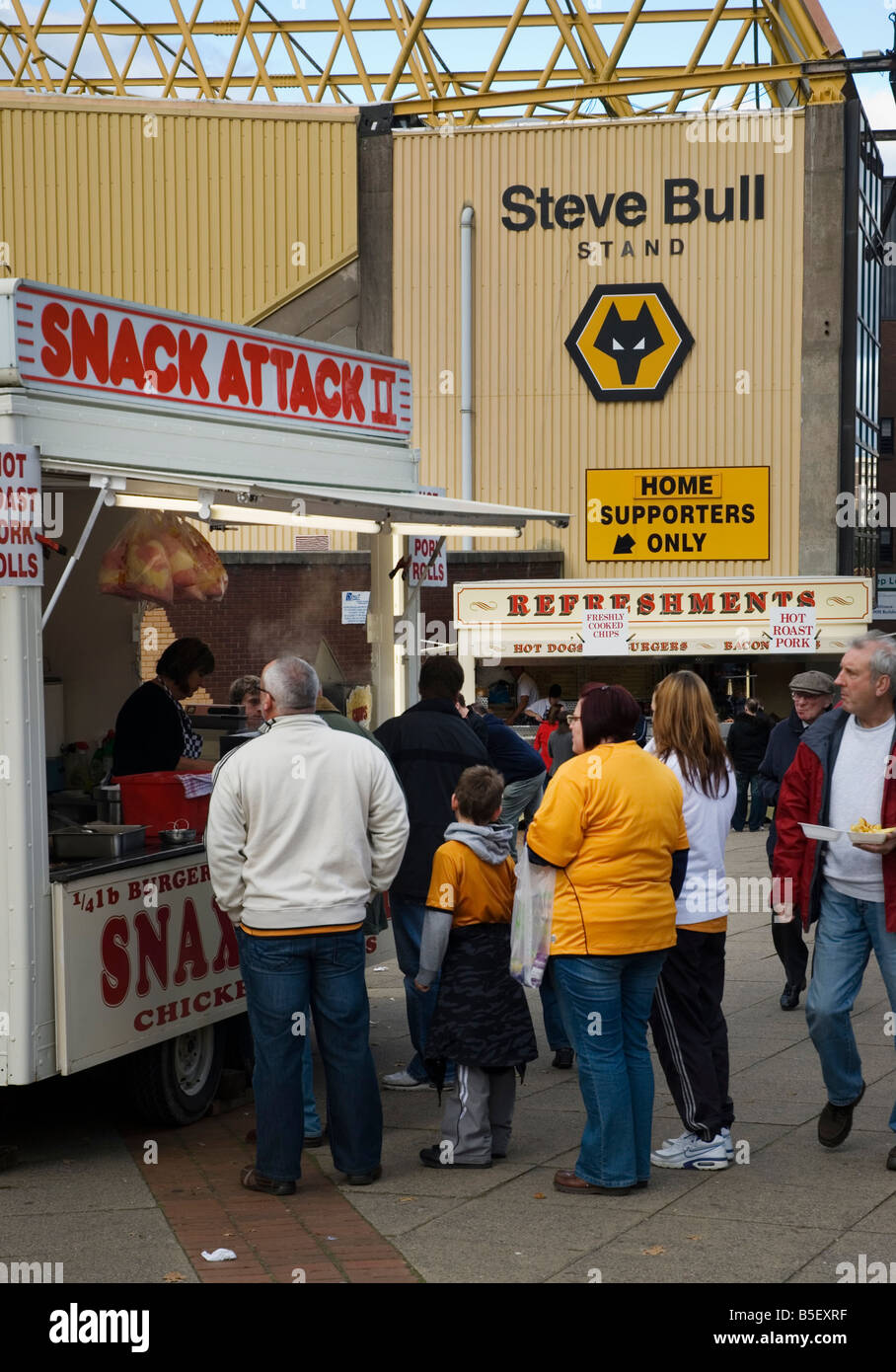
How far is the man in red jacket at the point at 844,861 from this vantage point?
583cm

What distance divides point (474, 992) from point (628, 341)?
21.8 metres

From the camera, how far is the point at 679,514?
26.4m

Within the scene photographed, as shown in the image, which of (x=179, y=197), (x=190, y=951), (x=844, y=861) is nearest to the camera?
(x=844, y=861)

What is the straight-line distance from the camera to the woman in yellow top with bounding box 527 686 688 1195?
17.5 ft

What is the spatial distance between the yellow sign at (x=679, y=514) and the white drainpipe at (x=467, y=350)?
202 cm

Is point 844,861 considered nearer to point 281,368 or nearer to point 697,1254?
point 697,1254

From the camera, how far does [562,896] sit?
17.7ft

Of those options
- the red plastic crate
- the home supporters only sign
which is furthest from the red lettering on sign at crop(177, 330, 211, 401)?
the home supporters only sign

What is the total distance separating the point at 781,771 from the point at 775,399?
60.3ft

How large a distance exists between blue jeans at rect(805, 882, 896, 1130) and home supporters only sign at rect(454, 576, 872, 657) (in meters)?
18.4

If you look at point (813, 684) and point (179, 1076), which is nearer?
point (179, 1076)

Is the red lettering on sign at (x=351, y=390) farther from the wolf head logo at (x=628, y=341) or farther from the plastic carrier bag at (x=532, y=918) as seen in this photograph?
the wolf head logo at (x=628, y=341)

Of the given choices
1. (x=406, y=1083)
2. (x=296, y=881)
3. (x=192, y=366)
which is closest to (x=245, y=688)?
(x=192, y=366)

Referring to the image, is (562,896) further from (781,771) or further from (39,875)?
(781,771)
